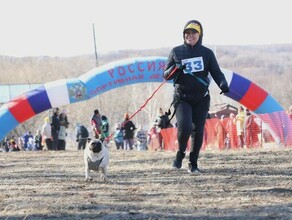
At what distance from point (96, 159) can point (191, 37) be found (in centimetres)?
187

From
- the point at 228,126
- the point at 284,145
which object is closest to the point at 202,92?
the point at 284,145

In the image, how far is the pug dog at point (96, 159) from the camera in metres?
9.48

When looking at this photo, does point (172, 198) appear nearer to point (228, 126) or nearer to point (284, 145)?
point (284, 145)

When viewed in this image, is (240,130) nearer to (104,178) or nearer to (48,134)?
(48,134)

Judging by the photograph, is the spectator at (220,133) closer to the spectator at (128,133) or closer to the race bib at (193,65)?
the spectator at (128,133)

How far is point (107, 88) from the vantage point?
21.6m

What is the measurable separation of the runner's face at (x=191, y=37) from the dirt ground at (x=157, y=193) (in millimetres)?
1551

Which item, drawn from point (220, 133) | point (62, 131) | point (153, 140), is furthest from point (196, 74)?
point (62, 131)

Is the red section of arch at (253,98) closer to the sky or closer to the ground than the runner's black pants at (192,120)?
closer to the sky

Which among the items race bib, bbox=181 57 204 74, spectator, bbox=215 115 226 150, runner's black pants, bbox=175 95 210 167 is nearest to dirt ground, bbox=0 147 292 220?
runner's black pants, bbox=175 95 210 167

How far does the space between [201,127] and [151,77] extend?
1203 centimetres

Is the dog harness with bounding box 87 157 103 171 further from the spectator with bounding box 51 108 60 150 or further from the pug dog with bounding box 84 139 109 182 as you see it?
the spectator with bounding box 51 108 60 150

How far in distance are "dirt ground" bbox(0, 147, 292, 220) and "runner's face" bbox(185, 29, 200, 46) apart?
5.09 ft

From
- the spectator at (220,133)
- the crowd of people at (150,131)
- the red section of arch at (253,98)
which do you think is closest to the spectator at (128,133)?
the crowd of people at (150,131)
